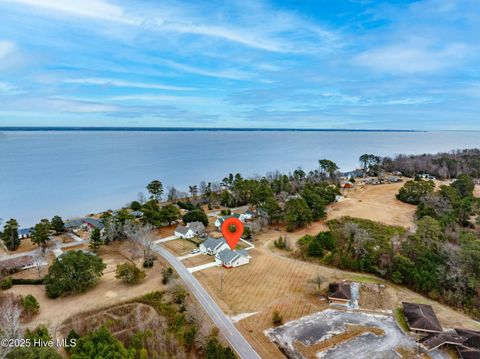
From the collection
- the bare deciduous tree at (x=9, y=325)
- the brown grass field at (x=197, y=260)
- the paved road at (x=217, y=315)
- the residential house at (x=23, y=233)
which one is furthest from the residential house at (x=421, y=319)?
the residential house at (x=23, y=233)

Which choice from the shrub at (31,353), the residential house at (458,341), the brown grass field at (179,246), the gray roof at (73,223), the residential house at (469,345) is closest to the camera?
the shrub at (31,353)

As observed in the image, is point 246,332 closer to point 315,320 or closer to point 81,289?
point 315,320

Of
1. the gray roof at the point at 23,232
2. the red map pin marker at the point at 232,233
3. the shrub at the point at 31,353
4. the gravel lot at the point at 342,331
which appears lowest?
the gray roof at the point at 23,232

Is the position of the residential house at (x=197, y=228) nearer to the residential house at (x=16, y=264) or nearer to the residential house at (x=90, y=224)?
the residential house at (x=90, y=224)

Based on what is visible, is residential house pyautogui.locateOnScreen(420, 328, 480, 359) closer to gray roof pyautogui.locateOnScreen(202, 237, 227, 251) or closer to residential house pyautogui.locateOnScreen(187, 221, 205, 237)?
gray roof pyautogui.locateOnScreen(202, 237, 227, 251)

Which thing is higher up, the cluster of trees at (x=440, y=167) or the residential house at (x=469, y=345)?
the cluster of trees at (x=440, y=167)

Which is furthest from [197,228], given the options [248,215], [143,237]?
[248,215]

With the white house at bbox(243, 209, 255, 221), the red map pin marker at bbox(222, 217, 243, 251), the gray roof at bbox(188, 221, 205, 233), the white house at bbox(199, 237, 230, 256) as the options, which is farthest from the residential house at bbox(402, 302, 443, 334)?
the white house at bbox(243, 209, 255, 221)
